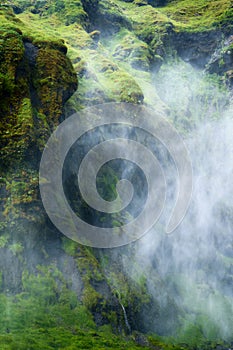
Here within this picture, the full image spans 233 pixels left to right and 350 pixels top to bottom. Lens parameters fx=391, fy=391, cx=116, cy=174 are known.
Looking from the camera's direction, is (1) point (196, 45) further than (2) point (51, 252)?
Yes

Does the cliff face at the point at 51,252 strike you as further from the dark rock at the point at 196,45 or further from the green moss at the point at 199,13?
the green moss at the point at 199,13

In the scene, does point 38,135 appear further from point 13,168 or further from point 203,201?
point 203,201

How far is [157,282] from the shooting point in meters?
46.9

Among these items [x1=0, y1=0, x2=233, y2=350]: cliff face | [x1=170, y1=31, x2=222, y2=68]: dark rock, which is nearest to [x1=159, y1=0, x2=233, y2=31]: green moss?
[x1=170, y1=31, x2=222, y2=68]: dark rock

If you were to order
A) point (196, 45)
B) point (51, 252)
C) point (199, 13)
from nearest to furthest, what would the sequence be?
1. point (51, 252)
2. point (196, 45)
3. point (199, 13)

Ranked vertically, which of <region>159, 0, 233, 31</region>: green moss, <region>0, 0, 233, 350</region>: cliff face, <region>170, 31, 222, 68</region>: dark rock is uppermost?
<region>159, 0, 233, 31</region>: green moss

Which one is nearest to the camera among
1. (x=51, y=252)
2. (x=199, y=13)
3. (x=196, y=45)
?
(x=51, y=252)

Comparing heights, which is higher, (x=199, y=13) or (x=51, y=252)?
(x=199, y=13)

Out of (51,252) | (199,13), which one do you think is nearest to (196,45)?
(199,13)

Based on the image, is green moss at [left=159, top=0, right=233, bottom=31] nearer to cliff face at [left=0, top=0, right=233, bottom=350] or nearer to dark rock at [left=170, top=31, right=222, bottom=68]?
dark rock at [left=170, top=31, right=222, bottom=68]

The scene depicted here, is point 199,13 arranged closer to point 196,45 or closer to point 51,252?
point 196,45

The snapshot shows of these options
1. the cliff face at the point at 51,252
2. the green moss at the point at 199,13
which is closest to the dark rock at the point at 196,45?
the green moss at the point at 199,13

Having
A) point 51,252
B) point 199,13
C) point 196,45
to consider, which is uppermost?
point 199,13

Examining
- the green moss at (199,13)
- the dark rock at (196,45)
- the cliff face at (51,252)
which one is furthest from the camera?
the green moss at (199,13)
